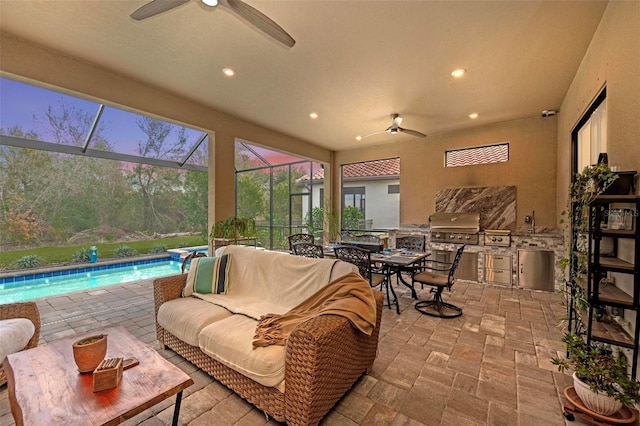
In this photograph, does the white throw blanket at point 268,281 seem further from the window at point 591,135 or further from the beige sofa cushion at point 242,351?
the window at point 591,135

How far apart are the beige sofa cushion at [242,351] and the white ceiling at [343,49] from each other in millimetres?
2464

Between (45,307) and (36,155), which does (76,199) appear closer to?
(36,155)

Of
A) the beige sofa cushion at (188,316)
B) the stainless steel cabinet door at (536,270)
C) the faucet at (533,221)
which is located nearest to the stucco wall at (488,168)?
the faucet at (533,221)

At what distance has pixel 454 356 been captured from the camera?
8.14ft

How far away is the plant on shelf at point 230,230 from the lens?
4.42 meters

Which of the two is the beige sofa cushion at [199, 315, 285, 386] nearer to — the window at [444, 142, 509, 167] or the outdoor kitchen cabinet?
the outdoor kitchen cabinet

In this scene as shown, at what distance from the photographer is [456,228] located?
5566 millimetres

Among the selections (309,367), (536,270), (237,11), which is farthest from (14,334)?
(536,270)

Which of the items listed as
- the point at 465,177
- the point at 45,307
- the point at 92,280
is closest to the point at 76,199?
the point at 92,280

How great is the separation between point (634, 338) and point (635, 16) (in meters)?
2.08

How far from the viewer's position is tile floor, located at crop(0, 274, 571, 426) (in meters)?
1.74

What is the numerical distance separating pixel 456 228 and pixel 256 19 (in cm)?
522

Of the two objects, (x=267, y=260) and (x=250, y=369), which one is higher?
(x=267, y=260)

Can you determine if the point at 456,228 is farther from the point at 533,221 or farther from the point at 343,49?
the point at 343,49
